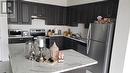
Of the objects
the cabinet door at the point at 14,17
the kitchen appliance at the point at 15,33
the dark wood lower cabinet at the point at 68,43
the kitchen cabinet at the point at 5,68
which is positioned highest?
the cabinet door at the point at 14,17

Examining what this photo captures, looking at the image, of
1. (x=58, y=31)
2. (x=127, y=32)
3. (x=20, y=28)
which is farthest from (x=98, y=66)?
(x=20, y=28)

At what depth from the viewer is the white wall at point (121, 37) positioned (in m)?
2.52

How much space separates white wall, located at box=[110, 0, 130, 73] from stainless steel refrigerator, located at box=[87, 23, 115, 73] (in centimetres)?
Result: 13

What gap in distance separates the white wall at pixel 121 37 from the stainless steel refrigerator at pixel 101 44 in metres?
0.13

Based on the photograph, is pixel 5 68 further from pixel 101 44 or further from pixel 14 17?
pixel 101 44

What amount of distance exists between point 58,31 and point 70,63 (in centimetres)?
379

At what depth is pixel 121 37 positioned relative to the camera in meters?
2.62

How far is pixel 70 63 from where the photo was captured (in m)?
1.57

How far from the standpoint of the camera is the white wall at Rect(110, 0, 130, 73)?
2.52m

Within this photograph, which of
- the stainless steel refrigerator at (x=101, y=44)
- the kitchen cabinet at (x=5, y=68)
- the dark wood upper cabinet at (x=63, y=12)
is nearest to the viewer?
the kitchen cabinet at (x=5, y=68)

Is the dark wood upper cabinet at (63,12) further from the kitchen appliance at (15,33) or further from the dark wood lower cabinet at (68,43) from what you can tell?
the dark wood lower cabinet at (68,43)

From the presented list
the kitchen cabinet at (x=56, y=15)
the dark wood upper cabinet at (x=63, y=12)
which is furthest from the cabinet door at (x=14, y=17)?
the kitchen cabinet at (x=56, y=15)

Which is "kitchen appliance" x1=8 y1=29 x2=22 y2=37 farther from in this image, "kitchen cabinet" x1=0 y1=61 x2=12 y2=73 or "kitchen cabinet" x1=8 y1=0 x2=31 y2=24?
"kitchen cabinet" x1=0 y1=61 x2=12 y2=73

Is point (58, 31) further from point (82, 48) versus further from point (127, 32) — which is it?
point (127, 32)
